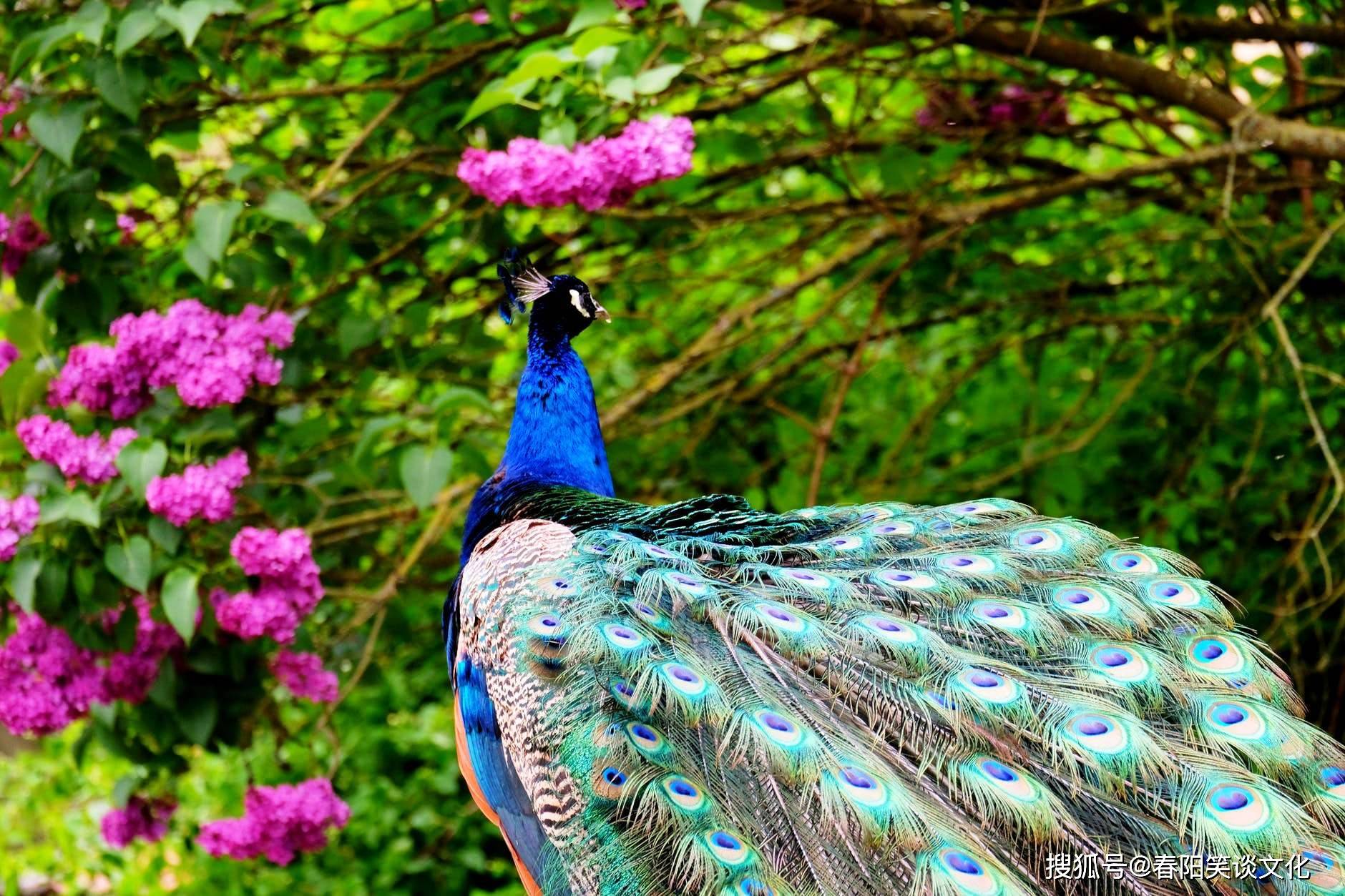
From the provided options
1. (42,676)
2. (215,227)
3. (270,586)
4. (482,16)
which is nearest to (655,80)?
(215,227)

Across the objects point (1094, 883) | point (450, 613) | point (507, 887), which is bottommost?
point (507, 887)

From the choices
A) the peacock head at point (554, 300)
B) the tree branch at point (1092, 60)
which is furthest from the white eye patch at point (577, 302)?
the tree branch at point (1092, 60)

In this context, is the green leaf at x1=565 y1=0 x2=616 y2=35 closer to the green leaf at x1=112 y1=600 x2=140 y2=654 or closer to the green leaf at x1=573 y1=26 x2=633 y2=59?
the green leaf at x1=573 y1=26 x2=633 y2=59

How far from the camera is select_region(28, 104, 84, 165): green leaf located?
2.52 metres

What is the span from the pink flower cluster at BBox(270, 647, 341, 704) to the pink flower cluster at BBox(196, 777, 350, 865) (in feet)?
0.64

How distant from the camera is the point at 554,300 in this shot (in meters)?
2.86

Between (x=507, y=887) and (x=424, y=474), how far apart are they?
2.06 metres

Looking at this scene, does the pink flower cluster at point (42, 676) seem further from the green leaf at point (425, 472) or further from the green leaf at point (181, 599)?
the green leaf at point (425, 472)

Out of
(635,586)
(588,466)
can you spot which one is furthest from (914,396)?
(635,586)

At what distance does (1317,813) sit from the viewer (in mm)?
1753

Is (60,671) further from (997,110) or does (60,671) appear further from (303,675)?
(997,110)

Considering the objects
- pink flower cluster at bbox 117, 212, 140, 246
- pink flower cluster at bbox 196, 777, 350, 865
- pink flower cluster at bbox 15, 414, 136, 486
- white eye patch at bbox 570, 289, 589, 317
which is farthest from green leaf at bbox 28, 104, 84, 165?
pink flower cluster at bbox 196, 777, 350, 865

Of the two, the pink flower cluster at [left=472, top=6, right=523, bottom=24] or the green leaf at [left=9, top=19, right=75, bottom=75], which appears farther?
the pink flower cluster at [left=472, top=6, right=523, bottom=24]

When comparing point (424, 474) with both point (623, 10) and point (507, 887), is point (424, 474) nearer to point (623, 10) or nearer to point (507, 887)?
point (623, 10)
